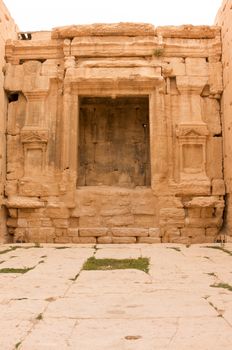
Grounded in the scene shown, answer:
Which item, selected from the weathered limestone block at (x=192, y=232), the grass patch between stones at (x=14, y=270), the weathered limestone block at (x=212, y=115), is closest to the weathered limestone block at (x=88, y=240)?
the weathered limestone block at (x=192, y=232)

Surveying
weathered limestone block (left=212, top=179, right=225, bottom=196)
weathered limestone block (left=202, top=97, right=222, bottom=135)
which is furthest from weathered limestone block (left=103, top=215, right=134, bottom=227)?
weathered limestone block (left=202, top=97, right=222, bottom=135)

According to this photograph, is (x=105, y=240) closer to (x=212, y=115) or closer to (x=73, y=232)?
(x=73, y=232)

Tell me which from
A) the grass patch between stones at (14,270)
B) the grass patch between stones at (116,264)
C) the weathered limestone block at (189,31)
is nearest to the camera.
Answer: the grass patch between stones at (14,270)

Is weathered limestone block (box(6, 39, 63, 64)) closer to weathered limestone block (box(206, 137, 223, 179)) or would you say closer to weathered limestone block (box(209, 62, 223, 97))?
weathered limestone block (box(209, 62, 223, 97))

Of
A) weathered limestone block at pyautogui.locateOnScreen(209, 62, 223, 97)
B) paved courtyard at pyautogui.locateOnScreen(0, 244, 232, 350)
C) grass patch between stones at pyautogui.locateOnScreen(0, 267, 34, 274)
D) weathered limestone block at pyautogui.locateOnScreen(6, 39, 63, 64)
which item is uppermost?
weathered limestone block at pyautogui.locateOnScreen(6, 39, 63, 64)

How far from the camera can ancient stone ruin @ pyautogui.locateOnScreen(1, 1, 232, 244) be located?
8.69 meters

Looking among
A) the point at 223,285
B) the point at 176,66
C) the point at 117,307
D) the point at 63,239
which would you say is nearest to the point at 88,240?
the point at 63,239

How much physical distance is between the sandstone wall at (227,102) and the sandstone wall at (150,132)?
0.66ft

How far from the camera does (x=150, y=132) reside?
9.02 m

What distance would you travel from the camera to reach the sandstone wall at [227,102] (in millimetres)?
8492

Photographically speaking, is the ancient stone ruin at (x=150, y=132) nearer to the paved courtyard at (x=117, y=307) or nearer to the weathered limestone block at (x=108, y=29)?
the weathered limestone block at (x=108, y=29)

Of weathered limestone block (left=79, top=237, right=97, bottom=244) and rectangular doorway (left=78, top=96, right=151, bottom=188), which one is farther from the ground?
rectangular doorway (left=78, top=96, right=151, bottom=188)

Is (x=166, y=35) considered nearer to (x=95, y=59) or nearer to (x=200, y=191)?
(x=95, y=59)

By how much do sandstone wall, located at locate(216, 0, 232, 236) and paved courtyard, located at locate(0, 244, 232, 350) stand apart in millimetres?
3686
